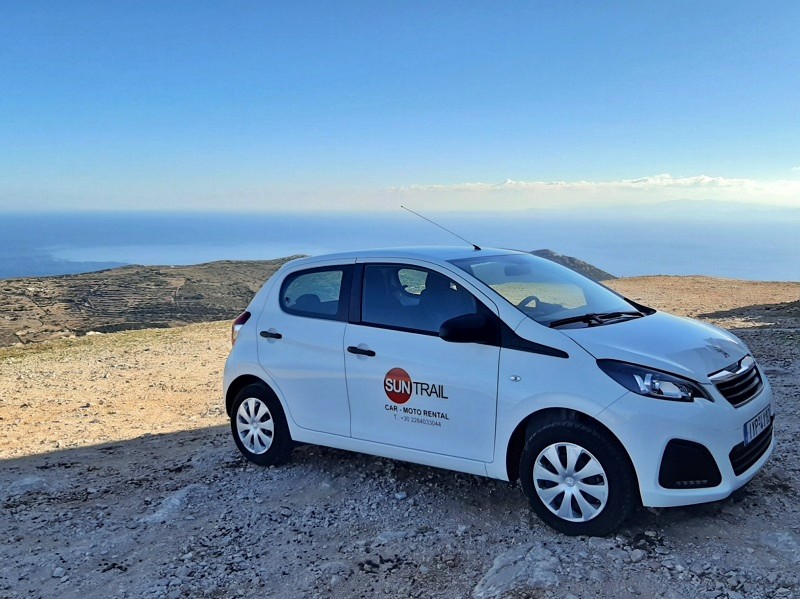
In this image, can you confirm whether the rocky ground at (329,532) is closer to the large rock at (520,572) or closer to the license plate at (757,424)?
the large rock at (520,572)

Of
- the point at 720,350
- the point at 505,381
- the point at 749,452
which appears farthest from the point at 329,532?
the point at 720,350

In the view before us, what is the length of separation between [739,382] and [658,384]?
68 centimetres

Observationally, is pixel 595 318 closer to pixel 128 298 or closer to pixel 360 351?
pixel 360 351

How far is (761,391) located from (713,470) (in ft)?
2.81

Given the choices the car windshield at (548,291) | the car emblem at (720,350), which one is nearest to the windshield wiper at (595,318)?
the car windshield at (548,291)

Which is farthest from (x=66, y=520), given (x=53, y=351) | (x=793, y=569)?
(x=53, y=351)

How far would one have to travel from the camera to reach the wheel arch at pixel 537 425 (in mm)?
3840

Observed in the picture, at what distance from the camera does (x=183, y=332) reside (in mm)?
18031

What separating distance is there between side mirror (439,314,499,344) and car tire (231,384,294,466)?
1.99 m

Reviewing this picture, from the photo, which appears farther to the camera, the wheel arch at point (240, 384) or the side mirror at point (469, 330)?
the wheel arch at point (240, 384)

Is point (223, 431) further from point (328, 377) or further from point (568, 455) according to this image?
point (568, 455)

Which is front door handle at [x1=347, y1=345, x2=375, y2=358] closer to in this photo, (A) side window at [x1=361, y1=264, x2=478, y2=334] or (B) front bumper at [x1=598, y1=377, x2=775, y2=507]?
(A) side window at [x1=361, y1=264, x2=478, y2=334]

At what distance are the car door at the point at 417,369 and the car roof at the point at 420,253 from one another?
12 centimetres

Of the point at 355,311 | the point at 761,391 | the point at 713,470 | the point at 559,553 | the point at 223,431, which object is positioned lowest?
the point at 223,431
